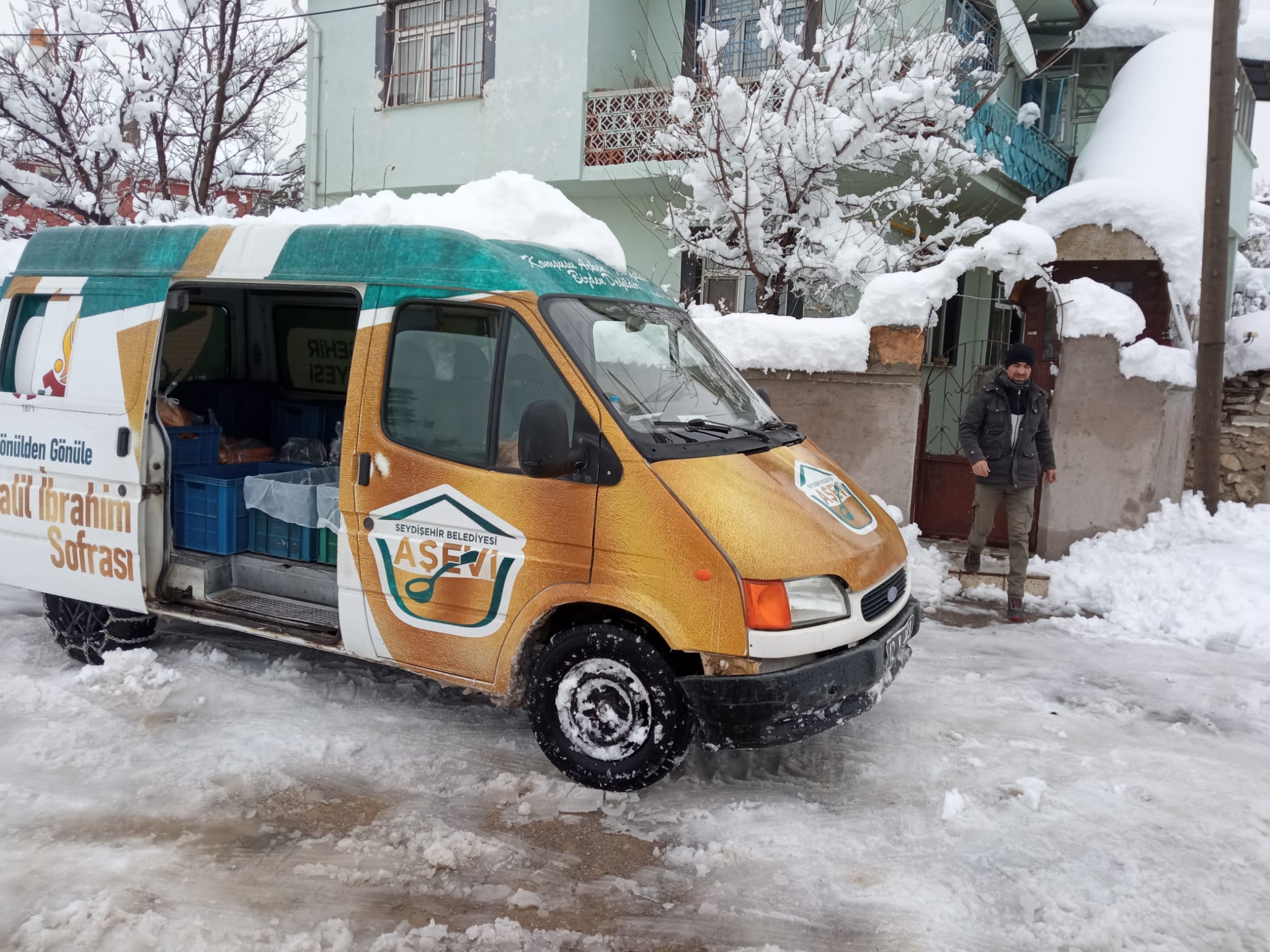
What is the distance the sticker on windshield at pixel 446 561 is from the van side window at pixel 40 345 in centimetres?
233

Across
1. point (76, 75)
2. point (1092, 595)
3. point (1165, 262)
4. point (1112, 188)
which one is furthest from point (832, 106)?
point (76, 75)

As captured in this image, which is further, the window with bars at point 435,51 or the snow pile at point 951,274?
the window with bars at point 435,51

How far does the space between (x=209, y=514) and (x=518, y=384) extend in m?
2.47

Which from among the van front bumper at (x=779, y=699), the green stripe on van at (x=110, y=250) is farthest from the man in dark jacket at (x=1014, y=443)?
the green stripe on van at (x=110, y=250)

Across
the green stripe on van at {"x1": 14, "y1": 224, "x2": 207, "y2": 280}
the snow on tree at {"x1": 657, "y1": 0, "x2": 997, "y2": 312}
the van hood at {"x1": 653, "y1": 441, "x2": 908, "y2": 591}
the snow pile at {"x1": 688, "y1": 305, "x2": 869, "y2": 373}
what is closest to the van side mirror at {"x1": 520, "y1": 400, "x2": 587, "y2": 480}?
the van hood at {"x1": 653, "y1": 441, "x2": 908, "y2": 591}

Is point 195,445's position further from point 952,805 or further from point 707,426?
point 952,805

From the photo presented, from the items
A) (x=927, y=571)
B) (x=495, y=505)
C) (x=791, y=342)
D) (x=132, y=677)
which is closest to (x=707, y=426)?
(x=495, y=505)

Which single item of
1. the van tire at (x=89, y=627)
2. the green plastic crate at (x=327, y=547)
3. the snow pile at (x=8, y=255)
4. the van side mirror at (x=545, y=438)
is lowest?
the van tire at (x=89, y=627)

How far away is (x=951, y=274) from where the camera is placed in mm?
8266

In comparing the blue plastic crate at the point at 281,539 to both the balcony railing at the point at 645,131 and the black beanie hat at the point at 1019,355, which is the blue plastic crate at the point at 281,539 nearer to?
the black beanie hat at the point at 1019,355

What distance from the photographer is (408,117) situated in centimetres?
1614

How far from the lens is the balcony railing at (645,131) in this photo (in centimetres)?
1303

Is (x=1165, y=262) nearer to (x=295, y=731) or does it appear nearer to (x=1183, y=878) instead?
(x=1183, y=878)

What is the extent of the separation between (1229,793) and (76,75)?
55.4 feet
